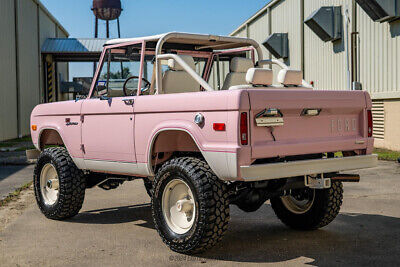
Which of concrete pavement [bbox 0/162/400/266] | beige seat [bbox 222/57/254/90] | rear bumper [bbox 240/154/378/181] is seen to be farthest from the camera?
beige seat [bbox 222/57/254/90]

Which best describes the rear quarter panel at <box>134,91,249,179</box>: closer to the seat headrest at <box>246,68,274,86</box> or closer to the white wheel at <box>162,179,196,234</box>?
the white wheel at <box>162,179,196,234</box>

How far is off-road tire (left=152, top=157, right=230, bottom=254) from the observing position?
5.30 meters

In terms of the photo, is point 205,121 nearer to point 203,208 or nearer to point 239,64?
point 203,208

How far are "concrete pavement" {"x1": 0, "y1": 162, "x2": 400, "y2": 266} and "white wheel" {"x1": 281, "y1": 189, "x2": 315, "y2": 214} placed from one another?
27 centimetres

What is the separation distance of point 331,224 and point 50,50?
28.3 metres

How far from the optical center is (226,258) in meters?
5.40

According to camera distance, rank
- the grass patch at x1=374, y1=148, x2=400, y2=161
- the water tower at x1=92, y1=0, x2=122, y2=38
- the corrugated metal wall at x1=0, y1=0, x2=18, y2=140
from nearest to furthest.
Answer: the grass patch at x1=374, y1=148, x2=400, y2=161 < the corrugated metal wall at x1=0, y1=0, x2=18, y2=140 < the water tower at x1=92, y1=0, x2=122, y2=38

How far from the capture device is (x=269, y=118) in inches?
207

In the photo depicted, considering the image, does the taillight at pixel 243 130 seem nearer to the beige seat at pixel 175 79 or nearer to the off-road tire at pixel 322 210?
the beige seat at pixel 175 79

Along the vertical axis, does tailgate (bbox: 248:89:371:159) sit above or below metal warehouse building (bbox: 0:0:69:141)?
below

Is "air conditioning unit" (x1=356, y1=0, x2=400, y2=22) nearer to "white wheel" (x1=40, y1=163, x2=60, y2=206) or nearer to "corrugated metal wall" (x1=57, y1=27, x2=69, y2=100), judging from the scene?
"white wheel" (x1=40, y1=163, x2=60, y2=206)

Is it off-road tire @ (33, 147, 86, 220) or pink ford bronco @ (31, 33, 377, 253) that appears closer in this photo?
pink ford bronco @ (31, 33, 377, 253)

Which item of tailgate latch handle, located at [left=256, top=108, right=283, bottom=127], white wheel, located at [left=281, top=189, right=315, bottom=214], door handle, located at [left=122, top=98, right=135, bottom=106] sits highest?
door handle, located at [left=122, top=98, right=135, bottom=106]

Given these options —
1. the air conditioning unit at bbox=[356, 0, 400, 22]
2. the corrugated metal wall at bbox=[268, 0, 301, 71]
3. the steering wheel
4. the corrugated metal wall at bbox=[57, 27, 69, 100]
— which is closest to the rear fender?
the steering wheel
